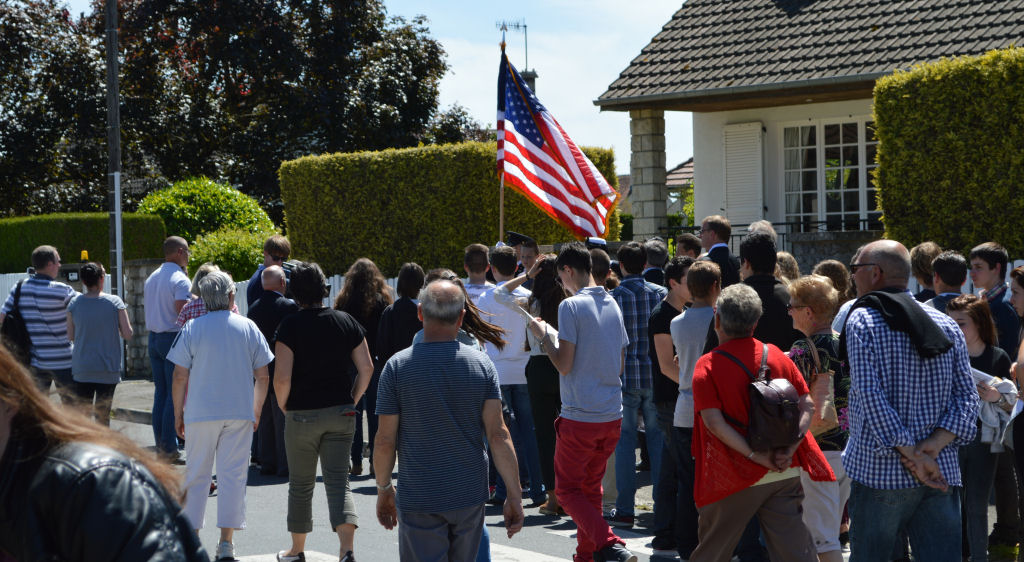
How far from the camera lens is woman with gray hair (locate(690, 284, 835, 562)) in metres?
5.19

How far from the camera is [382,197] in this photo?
18.1m

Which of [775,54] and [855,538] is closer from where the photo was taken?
[855,538]

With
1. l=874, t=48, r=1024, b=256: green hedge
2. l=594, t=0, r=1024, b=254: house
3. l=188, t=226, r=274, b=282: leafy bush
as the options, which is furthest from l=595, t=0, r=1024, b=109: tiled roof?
l=188, t=226, r=274, b=282: leafy bush

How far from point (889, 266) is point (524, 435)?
4393 mm

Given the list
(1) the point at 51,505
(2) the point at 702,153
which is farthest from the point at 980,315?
(2) the point at 702,153

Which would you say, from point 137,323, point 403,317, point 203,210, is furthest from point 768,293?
point 203,210

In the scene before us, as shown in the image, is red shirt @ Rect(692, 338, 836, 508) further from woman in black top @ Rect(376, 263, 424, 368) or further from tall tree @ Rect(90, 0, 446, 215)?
tall tree @ Rect(90, 0, 446, 215)

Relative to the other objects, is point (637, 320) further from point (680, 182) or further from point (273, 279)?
point (680, 182)

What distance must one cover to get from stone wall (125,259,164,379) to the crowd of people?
719 cm

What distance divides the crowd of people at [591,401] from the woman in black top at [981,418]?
0.02m

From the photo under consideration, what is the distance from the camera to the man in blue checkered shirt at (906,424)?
467cm

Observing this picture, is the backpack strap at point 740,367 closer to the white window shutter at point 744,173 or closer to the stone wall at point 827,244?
the stone wall at point 827,244

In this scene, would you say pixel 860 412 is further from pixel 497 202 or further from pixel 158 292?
pixel 497 202

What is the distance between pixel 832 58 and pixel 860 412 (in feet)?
40.7
